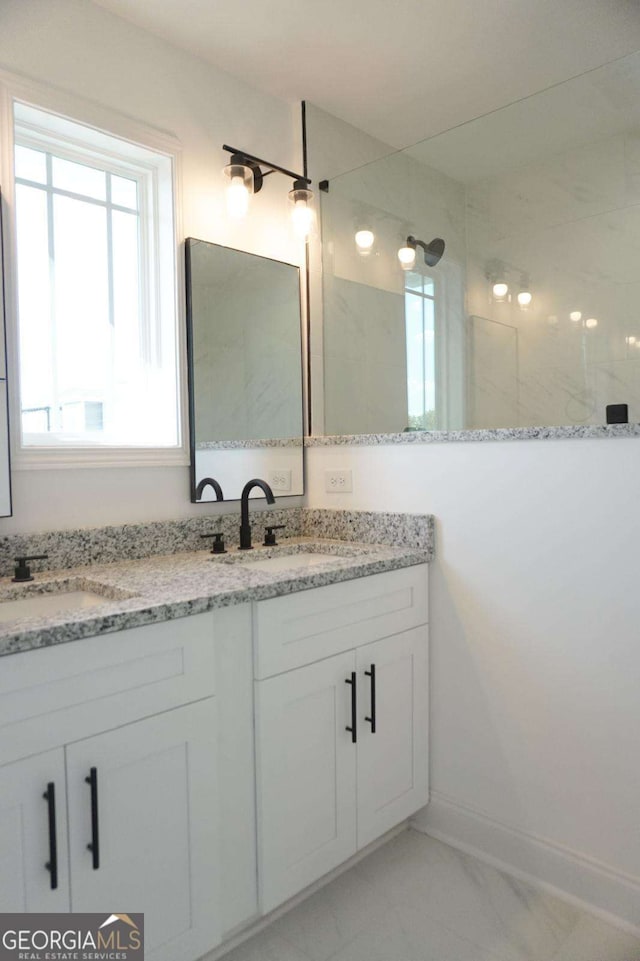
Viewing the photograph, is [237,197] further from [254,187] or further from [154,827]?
[154,827]

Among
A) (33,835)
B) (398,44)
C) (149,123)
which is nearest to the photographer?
(33,835)

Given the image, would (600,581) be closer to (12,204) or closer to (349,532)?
(349,532)

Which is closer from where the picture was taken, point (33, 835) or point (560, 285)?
point (33, 835)

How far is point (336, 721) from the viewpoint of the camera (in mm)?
1619

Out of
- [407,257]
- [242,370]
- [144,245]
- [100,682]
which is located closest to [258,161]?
[144,245]

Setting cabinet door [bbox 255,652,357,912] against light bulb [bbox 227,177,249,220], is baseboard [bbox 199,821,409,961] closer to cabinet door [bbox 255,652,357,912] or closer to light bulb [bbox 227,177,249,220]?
cabinet door [bbox 255,652,357,912]

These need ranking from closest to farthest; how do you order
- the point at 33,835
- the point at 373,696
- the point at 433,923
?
1. the point at 33,835
2. the point at 433,923
3. the point at 373,696

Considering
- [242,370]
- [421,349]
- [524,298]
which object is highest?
[524,298]

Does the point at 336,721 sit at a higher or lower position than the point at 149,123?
lower

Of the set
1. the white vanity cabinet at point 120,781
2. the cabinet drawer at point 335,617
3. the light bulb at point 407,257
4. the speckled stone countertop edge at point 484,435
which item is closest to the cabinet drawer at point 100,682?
the white vanity cabinet at point 120,781

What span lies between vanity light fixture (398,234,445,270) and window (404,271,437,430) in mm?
51

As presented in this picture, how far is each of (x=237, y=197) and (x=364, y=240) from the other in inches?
27.1

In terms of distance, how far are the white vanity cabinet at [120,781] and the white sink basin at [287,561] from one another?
60 cm

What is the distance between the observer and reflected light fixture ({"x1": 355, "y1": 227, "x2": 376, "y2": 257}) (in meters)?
2.52
